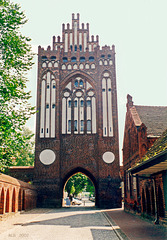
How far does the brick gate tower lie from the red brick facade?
4.21 metres

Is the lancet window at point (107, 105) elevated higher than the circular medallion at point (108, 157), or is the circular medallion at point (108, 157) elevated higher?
the lancet window at point (107, 105)

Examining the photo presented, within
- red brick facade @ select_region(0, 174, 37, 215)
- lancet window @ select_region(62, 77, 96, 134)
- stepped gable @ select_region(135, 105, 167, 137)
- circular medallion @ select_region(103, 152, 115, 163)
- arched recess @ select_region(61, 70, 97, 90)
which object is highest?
arched recess @ select_region(61, 70, 97, 90)

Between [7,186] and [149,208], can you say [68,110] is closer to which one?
[7,186]

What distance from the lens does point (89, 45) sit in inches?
1367

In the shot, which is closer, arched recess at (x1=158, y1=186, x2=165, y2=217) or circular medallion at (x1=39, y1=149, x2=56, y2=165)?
arched recess at (x1=158, y1=186, x2=165, y2=217)

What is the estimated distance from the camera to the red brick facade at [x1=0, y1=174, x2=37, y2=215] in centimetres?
1758

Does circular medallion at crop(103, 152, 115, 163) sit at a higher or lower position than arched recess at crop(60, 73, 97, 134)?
lower

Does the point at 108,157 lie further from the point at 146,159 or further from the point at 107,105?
the point at 146,159

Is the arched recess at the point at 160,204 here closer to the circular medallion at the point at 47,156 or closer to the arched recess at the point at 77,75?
the circular medallion at the point at 47,156

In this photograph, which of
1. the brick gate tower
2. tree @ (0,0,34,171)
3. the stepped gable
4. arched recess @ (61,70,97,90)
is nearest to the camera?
tree @ (0,0,34,171)

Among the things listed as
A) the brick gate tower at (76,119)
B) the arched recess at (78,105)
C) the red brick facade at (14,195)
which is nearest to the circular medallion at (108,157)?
the brick gate tower at (76,119)

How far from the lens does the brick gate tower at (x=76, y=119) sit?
29734mm

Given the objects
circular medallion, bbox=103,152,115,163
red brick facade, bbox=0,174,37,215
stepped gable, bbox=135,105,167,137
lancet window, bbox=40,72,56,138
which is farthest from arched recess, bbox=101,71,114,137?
red brick facade, bbox=0,174,37,215

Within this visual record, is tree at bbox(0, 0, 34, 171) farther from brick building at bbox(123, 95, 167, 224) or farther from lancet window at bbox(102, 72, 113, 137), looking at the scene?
lancet window at bbox(102, 72, 113, 137)
